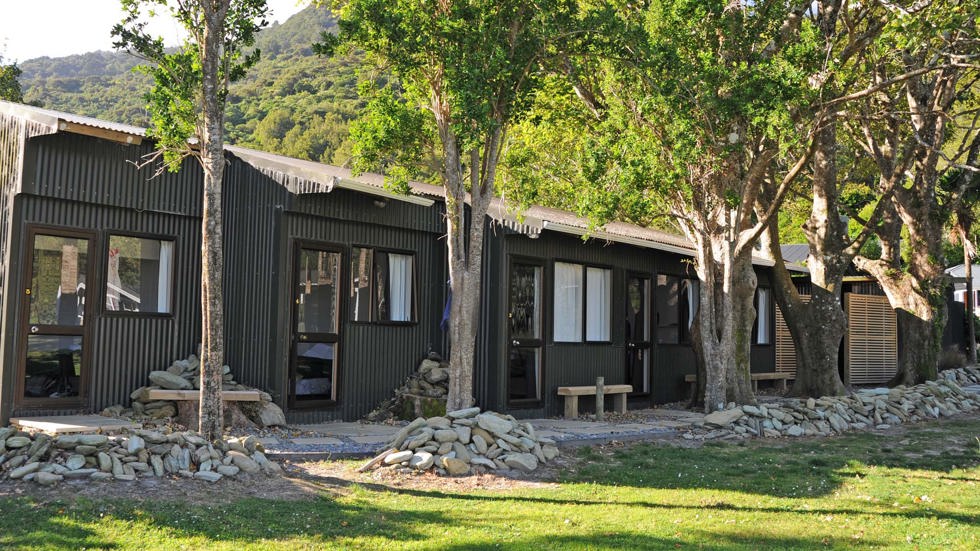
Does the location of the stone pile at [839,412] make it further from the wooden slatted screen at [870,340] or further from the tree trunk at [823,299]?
the wooden slatted screen at [870,340]

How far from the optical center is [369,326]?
12148 mm

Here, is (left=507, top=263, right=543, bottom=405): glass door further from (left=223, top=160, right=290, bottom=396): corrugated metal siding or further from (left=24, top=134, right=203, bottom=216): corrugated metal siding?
(left=24, top=134, right=203, bottom=216): corrugated metal siding

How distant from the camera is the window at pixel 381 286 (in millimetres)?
12109

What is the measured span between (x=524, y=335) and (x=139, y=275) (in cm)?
533

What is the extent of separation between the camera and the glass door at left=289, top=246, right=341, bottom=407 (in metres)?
11.3

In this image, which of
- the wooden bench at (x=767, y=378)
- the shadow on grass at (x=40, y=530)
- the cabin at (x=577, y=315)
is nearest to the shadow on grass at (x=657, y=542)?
the shadow on grass at (x=40, y=530)

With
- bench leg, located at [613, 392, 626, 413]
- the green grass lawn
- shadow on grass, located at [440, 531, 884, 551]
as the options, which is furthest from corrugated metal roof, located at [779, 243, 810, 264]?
shadow on grass, located at [440, 531, 884, 551]

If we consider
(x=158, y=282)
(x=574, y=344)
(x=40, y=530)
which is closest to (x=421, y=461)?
(x=40, y=530)

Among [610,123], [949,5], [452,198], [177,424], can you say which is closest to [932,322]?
[949,5]

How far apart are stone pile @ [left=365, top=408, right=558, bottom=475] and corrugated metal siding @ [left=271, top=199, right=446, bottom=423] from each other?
112 inches

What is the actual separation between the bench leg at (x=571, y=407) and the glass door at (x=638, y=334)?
2.00 meters

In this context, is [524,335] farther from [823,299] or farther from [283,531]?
[283,531]

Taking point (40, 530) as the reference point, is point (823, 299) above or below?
above

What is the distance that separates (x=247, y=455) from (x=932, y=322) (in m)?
14.3
